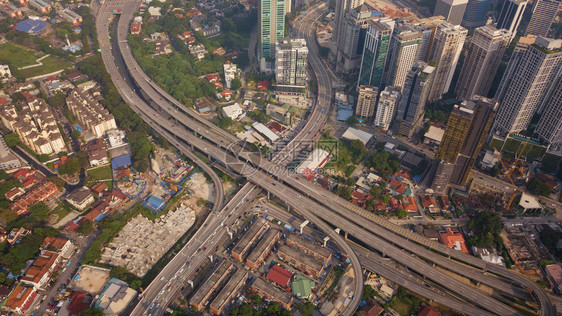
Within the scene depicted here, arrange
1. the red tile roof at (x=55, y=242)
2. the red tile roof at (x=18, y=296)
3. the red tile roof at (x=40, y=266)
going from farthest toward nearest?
the red tile roof at (x=55, y=242), the red tile roof at (x=40, y=266), the red tile roof at (x=18, y=296)

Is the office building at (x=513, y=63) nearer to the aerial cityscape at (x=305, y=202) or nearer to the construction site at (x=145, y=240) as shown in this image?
the aerial cityscape at (x=305, y=202)

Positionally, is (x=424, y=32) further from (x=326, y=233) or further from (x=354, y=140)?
(x=326, y=233)

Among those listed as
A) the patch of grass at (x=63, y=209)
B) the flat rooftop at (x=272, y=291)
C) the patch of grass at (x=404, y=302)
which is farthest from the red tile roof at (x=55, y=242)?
the patch of grass at (x=404, y=302)

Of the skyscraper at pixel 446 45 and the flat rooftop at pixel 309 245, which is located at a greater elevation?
the skyscraper at pixel 446 45

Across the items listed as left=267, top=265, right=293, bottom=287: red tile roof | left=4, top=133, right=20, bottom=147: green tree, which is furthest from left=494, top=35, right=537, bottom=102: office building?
left=4, top=133, right=20, bottom=147: green tree

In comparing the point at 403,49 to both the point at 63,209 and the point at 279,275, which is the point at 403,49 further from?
the point at 63,209

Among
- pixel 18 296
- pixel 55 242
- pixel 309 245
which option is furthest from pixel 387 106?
pixel 18 296

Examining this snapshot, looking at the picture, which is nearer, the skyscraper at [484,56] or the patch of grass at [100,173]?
the patch of grass at [100,173]

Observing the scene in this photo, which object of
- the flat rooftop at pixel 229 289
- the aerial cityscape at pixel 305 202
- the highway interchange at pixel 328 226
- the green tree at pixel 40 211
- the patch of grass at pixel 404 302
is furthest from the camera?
the green tree at pixel 40 211

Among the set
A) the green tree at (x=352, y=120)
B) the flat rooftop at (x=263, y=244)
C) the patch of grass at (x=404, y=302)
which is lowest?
the patch of grass at (x=404, y=302)
